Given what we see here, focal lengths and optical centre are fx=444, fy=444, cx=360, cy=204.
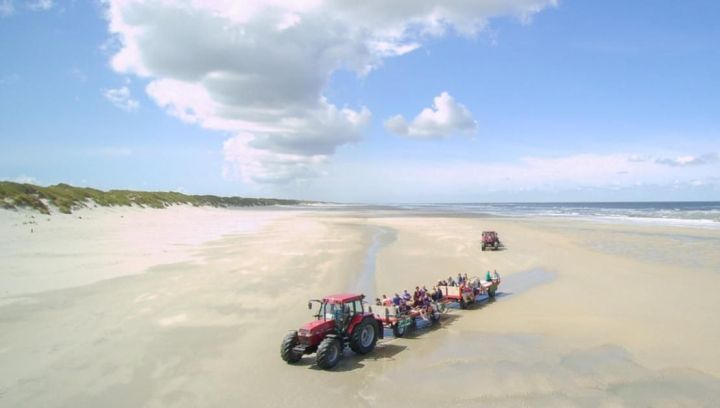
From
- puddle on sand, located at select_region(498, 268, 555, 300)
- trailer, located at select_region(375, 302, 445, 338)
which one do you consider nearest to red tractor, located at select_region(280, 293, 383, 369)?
trailer, located at select_region(375, 302, 445, 338)

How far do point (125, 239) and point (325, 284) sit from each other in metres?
20.9

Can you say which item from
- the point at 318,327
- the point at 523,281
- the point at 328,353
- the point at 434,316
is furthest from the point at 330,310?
the point at 523,281

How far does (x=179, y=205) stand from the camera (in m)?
84.9

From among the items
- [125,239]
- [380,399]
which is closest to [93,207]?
[125,239]

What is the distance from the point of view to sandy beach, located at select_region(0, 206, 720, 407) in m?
10.1

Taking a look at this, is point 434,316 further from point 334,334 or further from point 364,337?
point 334,334

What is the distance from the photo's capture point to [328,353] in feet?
37.3

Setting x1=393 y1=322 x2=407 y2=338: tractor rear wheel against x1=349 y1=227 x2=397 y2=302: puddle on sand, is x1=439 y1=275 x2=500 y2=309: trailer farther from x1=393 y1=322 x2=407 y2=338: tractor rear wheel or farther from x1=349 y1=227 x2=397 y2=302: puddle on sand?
x1=393 y1=322 x2=407 y2=338: tractor rear wheel

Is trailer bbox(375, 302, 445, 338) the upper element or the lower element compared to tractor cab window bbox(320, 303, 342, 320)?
lower

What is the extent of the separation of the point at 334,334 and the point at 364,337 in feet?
3.08

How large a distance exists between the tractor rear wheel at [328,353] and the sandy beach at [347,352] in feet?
0.88

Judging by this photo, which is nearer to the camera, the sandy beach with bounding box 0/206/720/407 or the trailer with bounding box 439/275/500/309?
the sandy beach with bounding box 0/206/720/407

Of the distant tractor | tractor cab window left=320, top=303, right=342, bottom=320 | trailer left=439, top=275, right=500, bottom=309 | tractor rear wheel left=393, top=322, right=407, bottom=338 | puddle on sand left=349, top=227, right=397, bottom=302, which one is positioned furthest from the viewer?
the distant tractor

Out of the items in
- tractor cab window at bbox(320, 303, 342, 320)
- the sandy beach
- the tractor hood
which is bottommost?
the sandy beach
